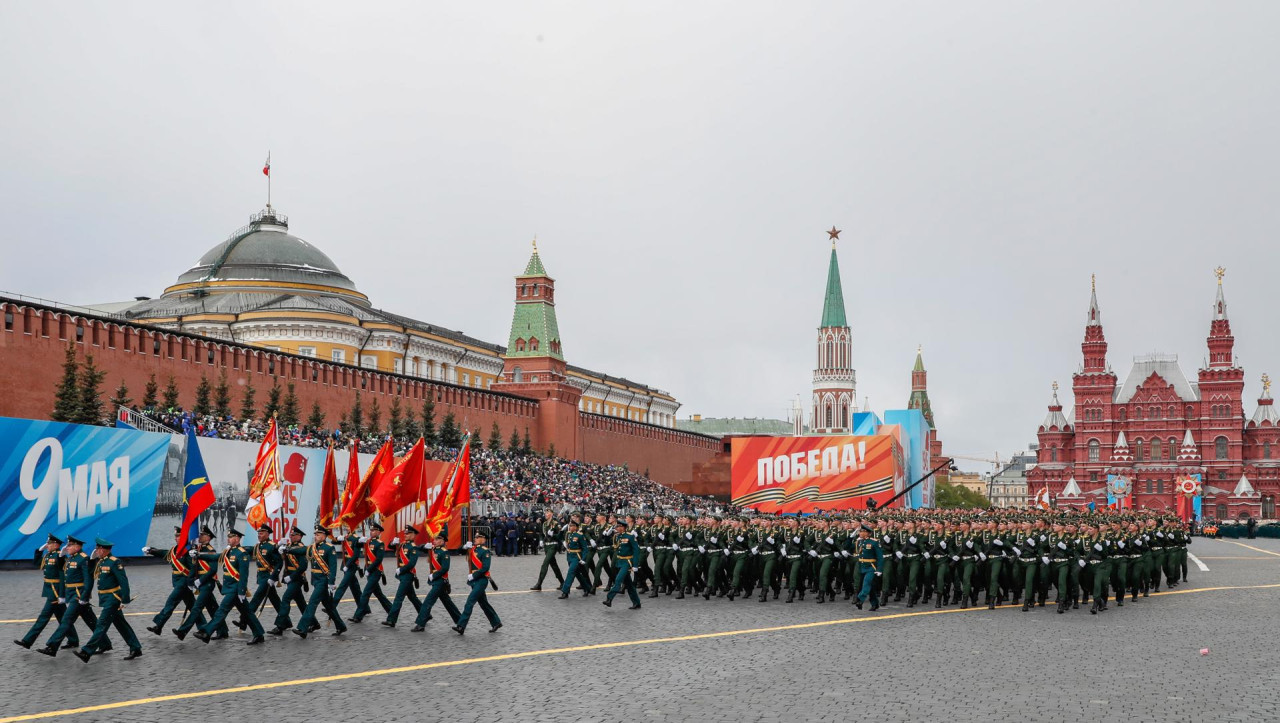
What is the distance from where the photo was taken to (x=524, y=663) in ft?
42.6

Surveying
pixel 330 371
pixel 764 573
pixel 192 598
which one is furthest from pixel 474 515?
pixel 192 598

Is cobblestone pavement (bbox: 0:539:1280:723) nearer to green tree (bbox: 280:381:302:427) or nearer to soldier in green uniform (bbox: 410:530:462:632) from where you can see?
soldier in green uniform (bbox: 410:530:462:632)

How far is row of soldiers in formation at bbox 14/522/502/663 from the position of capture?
41.6ft

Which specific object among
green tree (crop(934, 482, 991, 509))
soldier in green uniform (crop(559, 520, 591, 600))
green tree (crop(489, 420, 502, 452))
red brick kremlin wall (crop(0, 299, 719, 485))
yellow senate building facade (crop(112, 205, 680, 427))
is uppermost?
yellow senate building facade (crop(112, 205, 680, 427))

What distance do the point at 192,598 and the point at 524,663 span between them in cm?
414

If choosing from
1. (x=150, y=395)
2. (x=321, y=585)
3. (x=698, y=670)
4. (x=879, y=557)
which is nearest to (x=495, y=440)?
(x=150, y=395)

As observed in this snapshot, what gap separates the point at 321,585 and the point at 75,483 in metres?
11.4

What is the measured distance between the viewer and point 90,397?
32.1 metres

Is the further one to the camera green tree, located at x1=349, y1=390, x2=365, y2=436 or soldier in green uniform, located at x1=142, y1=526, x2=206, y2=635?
green tree, located at x1=349, y1=390, x2=365, y2=436

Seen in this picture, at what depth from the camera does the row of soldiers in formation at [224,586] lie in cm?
1267

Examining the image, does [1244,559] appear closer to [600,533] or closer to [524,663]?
[600,533]

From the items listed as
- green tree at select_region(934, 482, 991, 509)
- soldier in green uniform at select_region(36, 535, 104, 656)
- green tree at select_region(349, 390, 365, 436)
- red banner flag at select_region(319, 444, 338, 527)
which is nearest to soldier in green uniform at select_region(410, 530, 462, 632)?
soldier in green uniform at select_region(36, 535, 104, 656)

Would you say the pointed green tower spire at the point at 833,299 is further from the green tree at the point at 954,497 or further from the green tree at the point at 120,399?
the green tree at the point at 120,399

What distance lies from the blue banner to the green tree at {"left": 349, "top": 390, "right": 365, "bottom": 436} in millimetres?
19017
